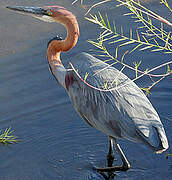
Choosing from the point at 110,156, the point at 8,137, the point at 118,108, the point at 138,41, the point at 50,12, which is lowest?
the point at 110,156

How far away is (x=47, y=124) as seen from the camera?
5367 millimetres

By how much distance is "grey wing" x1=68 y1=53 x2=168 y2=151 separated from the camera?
3902 mm

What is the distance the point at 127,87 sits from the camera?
4320 millimetres

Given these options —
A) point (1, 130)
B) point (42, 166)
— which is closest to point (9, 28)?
point (1, 130)

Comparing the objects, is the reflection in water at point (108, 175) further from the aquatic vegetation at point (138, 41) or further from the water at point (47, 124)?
the aquatic vegetation at point (138, 41)

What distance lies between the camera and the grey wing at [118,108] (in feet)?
12.8

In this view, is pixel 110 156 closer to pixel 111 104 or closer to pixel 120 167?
pixel 120 167

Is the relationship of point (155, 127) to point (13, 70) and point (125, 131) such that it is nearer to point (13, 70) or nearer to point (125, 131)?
point (125, 131)

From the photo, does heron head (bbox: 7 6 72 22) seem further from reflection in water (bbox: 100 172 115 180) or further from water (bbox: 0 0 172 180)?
reflection in water (bbox: 100 172 115 180)

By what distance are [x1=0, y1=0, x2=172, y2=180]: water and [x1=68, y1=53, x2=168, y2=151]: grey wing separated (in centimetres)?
56

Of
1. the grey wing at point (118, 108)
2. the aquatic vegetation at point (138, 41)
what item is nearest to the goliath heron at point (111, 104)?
the grey wing at point (118, 108)

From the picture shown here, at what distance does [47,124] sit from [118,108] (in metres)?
1.45

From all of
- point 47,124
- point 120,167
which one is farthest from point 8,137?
point 120,167

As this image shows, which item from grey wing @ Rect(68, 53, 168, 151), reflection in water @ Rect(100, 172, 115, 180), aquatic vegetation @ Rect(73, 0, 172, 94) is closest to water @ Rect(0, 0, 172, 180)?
reflection in water @ Rect(100, 172, 115, 180)
